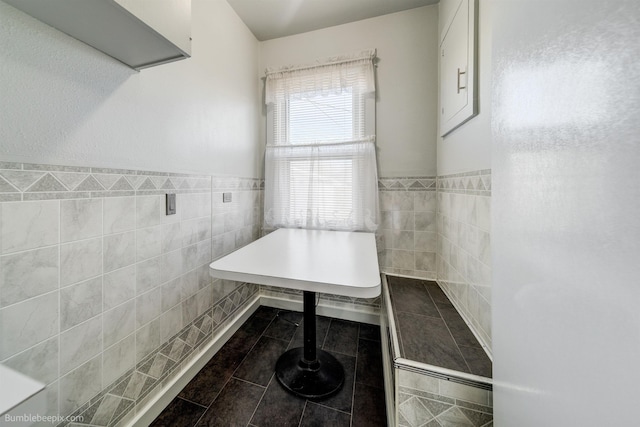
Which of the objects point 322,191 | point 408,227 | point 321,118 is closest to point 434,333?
point 408,227

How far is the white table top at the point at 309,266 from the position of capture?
0.89 meters

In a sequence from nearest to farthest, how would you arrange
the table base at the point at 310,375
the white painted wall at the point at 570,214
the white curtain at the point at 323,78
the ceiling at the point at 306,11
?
the white painted wall at the point at 570,214
the table base at the point at 310,375
the ceiling at the point at 306,11
the white curtain at the point at 323,78

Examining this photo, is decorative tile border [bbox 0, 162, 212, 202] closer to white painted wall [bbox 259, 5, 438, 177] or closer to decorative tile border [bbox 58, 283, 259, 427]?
decorative tile border [bbox 58, 283, 259, 427]

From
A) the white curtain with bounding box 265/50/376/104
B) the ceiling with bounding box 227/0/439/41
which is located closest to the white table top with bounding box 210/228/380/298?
the white curtain with bounding box 265/50/376/104

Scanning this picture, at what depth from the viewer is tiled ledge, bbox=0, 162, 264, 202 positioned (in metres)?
0.69

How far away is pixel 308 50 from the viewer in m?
2.07

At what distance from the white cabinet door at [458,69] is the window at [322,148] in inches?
21.9

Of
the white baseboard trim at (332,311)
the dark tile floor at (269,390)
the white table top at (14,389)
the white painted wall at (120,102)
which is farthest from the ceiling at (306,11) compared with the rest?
the dark tile floor at (269,390)

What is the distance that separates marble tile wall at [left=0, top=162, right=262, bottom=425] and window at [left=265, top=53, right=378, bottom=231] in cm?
86

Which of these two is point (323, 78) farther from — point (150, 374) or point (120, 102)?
point (150, 374)

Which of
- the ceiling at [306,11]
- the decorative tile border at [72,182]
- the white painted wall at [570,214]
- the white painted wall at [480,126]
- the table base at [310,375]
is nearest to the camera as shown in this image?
the white painted wall at [570,214]

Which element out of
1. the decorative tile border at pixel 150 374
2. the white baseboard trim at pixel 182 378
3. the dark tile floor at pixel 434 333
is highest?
the dark tile floor at pixel 434 333

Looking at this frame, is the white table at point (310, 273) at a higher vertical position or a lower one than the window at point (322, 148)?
lower

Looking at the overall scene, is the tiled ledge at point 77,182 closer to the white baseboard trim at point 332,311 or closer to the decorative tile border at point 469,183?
the white baseboard trim at point 332,311
